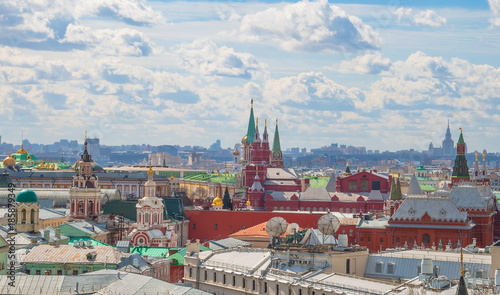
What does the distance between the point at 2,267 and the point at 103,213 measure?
69.6m

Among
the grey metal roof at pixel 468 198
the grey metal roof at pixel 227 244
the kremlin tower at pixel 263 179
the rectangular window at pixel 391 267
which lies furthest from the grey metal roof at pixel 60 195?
the rectangular window at pixel 391 267

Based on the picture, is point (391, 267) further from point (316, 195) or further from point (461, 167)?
point (316, 195)

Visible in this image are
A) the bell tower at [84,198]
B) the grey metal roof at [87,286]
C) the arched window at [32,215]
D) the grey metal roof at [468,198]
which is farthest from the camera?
the bell tower at [84,198]

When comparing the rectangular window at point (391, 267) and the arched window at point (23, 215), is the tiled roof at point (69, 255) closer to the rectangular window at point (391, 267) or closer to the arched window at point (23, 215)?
the arched window at point (23, 215)

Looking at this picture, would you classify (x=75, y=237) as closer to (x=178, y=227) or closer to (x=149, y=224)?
(x=149, y=224)

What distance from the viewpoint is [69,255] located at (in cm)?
8500

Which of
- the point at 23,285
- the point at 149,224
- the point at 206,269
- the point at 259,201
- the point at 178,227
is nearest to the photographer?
the point at 23,285

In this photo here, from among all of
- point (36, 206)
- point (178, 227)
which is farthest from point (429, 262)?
point (178, 227)

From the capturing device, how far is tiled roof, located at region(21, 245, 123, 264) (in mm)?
83438

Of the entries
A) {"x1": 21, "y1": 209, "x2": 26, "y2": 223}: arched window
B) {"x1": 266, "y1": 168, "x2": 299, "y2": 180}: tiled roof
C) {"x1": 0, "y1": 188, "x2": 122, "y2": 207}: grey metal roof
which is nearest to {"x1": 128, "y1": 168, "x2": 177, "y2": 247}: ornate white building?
{"x1": 21, "y1": 209, "x2": 26, "y2": 223}: arched window

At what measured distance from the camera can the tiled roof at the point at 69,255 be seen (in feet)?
274

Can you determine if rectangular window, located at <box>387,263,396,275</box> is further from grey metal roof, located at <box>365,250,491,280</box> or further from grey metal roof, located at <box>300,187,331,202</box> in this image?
grey metal roof, located at <box>300,187,331,202</box>

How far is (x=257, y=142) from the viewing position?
621ft

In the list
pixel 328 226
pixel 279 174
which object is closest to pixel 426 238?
pixel 328 226
